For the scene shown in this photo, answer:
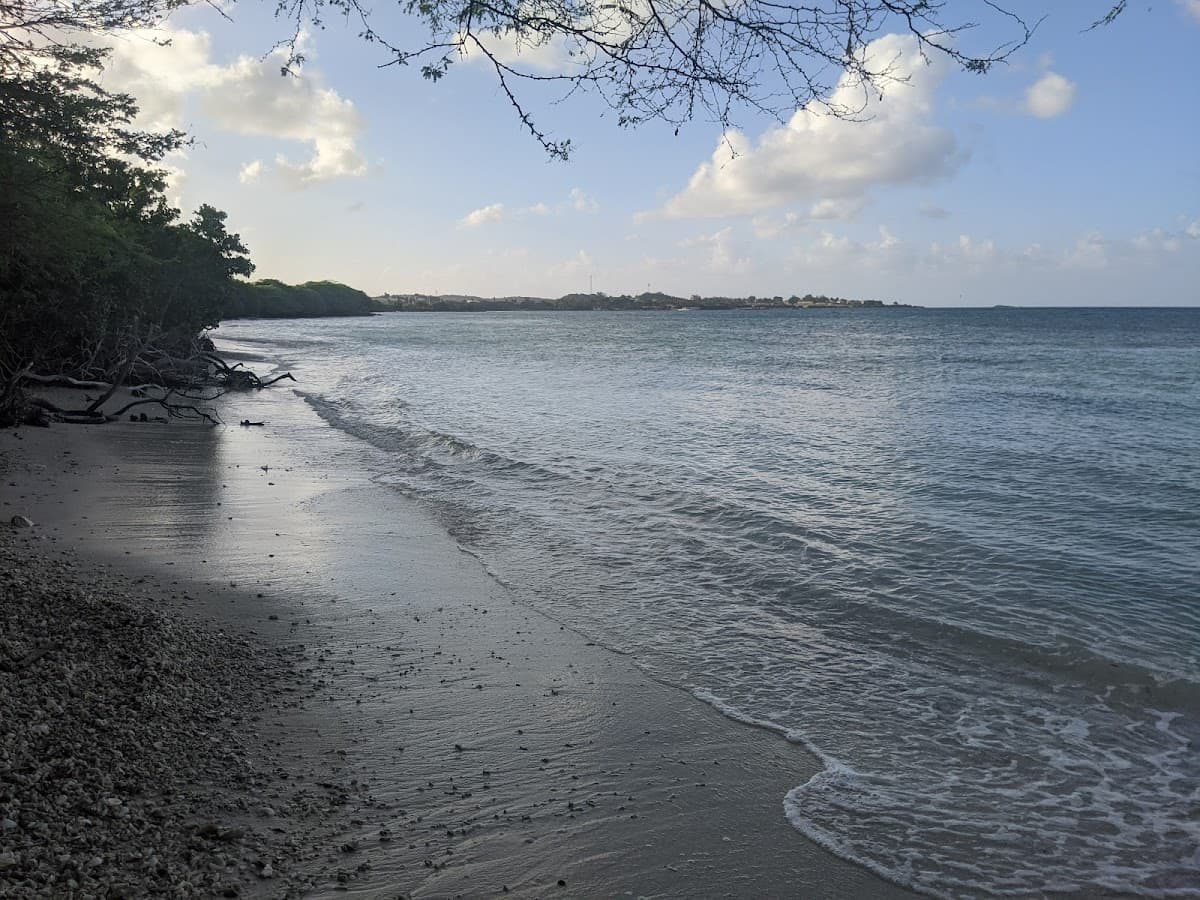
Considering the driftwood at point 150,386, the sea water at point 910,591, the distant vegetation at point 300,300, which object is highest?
the distant vegetation at point 300,300

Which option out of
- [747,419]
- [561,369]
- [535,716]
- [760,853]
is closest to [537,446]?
[747,419]

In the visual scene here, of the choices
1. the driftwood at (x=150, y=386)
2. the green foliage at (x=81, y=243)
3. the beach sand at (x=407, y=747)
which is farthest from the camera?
the driftwood at (x=150, y=386)

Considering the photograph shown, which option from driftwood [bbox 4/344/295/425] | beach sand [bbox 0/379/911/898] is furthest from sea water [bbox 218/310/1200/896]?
driftwood [bbox 4/344/295/425]

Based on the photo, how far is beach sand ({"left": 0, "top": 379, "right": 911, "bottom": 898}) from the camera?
3643mm

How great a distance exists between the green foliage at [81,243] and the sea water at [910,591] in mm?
7188

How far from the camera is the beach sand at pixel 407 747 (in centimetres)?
364

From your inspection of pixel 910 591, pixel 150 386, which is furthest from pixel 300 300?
pixel 910 591

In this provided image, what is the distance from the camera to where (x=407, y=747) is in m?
4.75

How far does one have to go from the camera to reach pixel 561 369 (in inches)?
1613

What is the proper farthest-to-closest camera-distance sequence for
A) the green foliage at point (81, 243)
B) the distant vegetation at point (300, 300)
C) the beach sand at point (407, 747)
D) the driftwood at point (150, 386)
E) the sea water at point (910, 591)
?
the distant vegetation at point (300, 300) → the driftwood at point (150, 386) → the green foliage at point (81, 243) → the sea water at point (910, 591) → the beach sand at point (407, 747)

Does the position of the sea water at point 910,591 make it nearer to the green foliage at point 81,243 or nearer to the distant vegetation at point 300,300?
the green foliage at point 81,243

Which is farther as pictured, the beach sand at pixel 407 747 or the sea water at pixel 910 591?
the sea water at pixel 910 591

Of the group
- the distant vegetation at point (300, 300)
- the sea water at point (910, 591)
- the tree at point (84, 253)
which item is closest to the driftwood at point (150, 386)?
the tree at point (84, 253)

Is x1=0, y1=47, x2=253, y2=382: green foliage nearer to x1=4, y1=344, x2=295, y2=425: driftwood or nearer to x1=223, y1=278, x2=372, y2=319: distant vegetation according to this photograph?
x1=4, y1=344, x2=295, y2=425: driftwood
